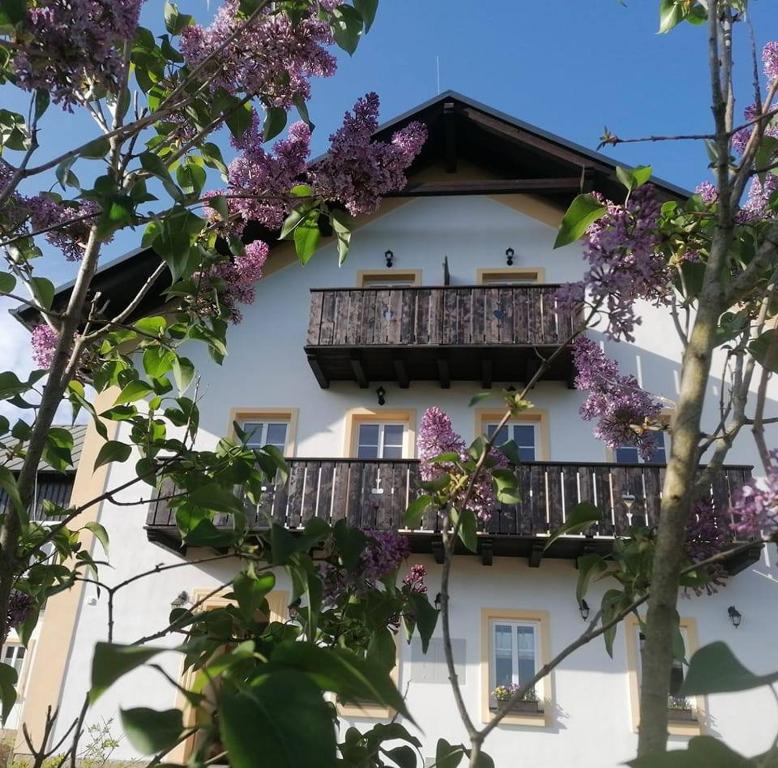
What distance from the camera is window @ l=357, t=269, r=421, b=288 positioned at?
1315cm

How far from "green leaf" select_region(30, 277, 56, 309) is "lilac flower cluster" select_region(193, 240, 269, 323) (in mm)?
491

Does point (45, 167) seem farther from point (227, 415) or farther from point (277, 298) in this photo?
point (277, 298)

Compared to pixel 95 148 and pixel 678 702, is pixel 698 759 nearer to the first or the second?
pixel 95 148

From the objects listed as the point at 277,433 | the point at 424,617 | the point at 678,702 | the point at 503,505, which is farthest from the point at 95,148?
the point at 277,433

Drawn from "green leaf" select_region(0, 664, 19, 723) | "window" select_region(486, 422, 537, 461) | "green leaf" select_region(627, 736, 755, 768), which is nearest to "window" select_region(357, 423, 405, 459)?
"window" select_region(486, 422, 537, 461)

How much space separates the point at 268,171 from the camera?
2268mm

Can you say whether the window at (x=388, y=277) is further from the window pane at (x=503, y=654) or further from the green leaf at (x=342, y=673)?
the green leaf at (x=342, y=673)

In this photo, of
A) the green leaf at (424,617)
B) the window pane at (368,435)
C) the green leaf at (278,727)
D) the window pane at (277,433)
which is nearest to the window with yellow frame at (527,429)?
the window pane at (368,435)

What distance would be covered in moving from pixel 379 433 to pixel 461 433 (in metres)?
1.45

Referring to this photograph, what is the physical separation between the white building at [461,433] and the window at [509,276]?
5cm

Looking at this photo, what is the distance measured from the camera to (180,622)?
1.33m

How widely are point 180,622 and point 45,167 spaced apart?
968 millimetres

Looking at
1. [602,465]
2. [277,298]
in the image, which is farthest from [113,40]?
[277,298]

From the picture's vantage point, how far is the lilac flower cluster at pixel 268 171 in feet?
7.43
